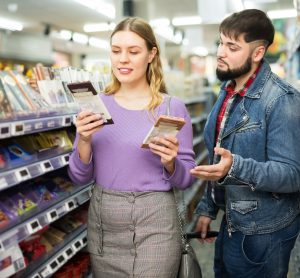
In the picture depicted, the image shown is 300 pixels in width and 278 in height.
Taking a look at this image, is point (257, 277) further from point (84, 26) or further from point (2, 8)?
point (84, 26)

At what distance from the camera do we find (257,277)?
1971 millimetres

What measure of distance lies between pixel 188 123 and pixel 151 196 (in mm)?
391

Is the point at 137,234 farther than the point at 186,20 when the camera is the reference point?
No

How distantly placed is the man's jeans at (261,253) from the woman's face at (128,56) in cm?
97

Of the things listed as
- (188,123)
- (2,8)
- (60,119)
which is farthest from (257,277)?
(2,8)

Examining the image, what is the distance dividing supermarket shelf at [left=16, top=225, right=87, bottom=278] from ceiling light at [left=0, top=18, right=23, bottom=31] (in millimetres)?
8977

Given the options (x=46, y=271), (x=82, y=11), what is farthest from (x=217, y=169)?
(x=82, y=11)

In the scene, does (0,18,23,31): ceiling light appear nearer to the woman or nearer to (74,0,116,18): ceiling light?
(74,0,116,18): ceiling light

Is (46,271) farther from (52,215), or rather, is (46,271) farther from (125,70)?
(125,70)

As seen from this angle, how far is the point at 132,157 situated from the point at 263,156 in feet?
2.07

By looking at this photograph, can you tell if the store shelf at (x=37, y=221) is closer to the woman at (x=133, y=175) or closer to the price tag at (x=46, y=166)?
the price tag at (x=46, y=166)

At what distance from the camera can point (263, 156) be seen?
6.10 feet

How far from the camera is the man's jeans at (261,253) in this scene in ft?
6.28

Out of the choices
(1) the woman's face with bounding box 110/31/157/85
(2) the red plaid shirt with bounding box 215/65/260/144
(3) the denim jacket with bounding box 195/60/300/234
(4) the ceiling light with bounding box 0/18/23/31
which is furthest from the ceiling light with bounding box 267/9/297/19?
(1) the woman's face with bounding box 110/31/157/85
